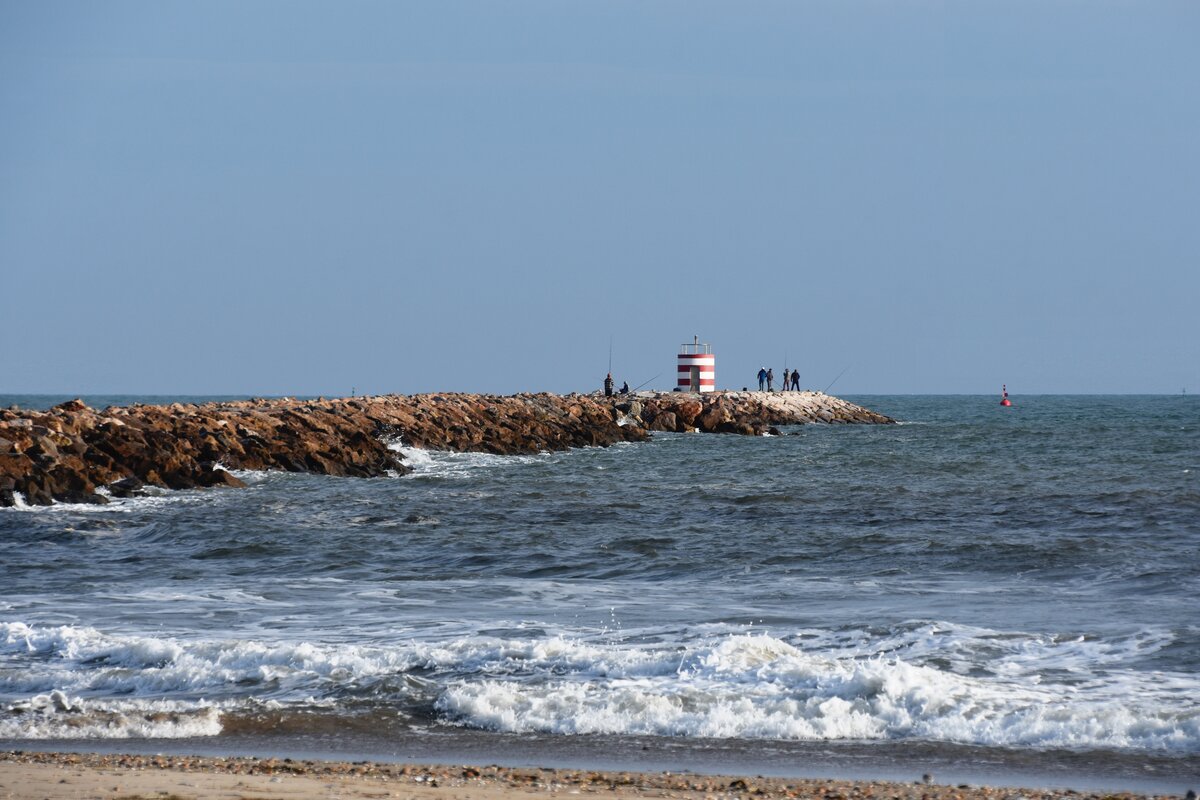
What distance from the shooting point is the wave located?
776 cm

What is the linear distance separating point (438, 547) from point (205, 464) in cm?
945

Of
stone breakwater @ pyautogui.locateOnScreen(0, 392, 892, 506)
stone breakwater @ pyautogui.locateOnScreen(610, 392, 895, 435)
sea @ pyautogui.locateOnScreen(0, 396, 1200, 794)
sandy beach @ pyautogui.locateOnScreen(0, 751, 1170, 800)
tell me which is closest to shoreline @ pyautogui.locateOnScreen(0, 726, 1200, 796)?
sea @ pyautogui.locateOnScreen(0, 396, 1200, 794)

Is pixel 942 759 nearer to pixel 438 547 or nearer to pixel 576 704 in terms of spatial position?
pixel 576 704

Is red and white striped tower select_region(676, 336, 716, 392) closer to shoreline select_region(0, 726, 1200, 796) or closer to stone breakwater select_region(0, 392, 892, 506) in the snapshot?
stone breakwater select_region(0, 392, 892, 506)

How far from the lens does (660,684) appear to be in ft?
28.3

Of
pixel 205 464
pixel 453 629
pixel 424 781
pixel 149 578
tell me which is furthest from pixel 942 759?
pixel 205 464

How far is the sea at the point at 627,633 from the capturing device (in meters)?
7.55

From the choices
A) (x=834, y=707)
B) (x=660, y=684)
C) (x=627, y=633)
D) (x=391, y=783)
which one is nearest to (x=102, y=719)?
(x=391, y=783)

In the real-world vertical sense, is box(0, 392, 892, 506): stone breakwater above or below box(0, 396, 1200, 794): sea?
above

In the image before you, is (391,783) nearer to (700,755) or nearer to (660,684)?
(700,755)

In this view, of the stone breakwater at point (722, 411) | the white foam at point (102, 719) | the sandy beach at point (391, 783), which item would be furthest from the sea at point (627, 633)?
the stone breakwater at point (722, 411)

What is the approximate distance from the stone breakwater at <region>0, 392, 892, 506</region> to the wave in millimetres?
11368

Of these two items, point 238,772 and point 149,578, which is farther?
point 149,578

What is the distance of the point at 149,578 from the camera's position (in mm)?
13164
